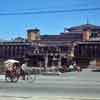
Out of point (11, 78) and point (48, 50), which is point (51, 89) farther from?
point (48, 50)

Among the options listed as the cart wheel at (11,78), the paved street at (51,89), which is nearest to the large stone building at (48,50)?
the cart wheel at (11,78)

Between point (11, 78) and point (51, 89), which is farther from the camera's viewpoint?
point (11, 78)

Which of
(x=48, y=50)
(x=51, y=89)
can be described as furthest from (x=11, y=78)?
(x=48, y=50)

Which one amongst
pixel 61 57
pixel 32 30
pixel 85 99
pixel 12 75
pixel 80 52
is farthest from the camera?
pixel 32 30

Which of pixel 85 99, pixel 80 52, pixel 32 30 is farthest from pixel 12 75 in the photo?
pixel 32 30

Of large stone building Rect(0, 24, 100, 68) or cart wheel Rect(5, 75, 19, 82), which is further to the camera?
large stone building Rect(0, 24, 100, 68)

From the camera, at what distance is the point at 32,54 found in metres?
Result: 124

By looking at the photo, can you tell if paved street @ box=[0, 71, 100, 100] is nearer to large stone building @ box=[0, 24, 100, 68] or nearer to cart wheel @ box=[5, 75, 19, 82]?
cart wheel @ box=[5, 75, 19, 82]

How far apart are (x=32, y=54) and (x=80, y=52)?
48.2 ft

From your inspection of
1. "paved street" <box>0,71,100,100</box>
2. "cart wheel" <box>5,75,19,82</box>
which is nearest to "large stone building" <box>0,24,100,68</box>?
"cart wheel" <box>5,75,19,82</box>

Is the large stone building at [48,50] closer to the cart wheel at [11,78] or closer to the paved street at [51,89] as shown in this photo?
the cart wheel at [11,78]

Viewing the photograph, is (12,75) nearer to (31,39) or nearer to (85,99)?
(85,99)

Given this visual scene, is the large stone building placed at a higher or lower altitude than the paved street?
higher

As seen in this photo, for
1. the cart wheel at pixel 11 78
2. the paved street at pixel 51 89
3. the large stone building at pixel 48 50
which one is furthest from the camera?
the large stone building at pixel 48 50
